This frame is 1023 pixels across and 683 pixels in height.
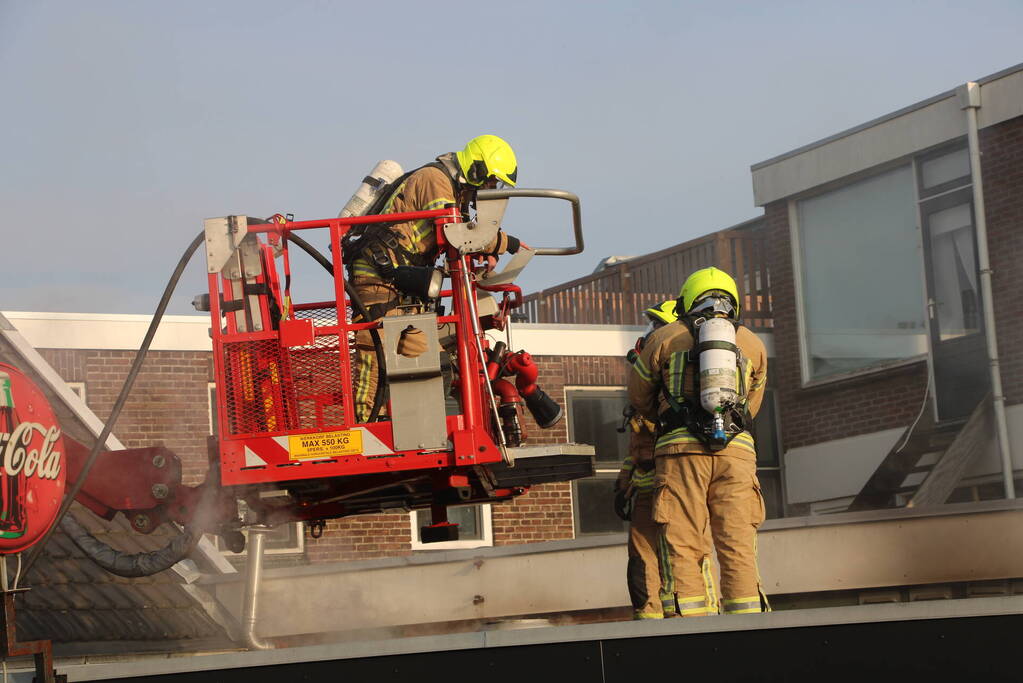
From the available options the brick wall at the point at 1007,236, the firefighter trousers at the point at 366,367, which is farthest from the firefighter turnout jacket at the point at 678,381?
the brick wall at the point at 1007,236

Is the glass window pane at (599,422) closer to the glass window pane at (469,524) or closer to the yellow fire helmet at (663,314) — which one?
the glass window pane at (469,524)

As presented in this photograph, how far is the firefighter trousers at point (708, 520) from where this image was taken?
6.38 metres

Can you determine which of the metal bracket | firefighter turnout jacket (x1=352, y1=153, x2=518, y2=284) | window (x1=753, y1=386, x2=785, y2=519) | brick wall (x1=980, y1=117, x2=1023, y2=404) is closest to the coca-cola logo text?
the metal bracket

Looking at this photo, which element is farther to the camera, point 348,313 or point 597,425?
point 597,425

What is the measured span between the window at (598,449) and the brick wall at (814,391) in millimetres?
2452

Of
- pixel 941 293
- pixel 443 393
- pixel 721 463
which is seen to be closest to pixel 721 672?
pixel 721 463

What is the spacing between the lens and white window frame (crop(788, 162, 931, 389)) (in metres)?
15.8

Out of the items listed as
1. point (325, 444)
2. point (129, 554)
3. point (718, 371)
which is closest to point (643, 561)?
point (718, 371)

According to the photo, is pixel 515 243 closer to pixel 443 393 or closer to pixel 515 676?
pixel 443 393

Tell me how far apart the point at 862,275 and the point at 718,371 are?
10.8 metres

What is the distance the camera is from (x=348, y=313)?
23.7 ft

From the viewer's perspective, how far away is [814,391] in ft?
56.1

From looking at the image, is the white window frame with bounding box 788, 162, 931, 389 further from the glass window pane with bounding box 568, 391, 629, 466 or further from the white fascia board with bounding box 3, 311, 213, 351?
the white fascia board with bounding box 3, 311, 213, 351

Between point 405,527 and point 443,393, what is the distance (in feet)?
28.2
